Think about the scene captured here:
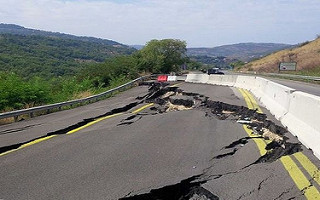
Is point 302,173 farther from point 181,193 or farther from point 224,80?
point 224,80

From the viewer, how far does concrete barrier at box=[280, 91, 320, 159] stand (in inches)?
263

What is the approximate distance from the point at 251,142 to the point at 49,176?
13.9ft

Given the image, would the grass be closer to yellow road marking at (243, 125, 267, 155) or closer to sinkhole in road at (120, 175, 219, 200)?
yellow road marking at (243, 125, 267, 155)

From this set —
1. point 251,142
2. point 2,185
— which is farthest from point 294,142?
point 2,185

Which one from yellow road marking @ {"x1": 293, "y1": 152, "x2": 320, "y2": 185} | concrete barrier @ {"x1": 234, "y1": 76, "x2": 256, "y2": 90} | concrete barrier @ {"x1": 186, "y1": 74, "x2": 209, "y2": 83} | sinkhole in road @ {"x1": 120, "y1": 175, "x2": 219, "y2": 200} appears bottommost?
concrete barrier @ {"x1": 186, "y1": 74, "x2": 209, "y2": 83}

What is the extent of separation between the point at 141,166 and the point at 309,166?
2.69 metres

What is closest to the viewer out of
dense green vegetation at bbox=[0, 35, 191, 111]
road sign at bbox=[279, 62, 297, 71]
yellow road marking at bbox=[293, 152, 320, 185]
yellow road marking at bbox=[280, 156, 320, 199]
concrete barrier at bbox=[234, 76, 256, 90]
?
yellow road marking at bbox=[280, 156, 320, 199]

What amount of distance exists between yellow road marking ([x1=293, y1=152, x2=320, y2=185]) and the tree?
111 feet

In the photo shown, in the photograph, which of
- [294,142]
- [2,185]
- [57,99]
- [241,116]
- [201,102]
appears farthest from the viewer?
[57,99]

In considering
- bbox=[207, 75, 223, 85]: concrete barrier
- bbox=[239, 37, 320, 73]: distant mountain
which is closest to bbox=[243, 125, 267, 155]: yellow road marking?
bbox=[207, 75, 223, 85]: concrete barrier

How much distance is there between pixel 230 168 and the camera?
5.77 meters

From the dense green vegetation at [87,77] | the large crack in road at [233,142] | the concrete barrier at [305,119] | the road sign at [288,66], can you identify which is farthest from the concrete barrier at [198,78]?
the road sign at [288,66]

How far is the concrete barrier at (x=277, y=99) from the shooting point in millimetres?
9656

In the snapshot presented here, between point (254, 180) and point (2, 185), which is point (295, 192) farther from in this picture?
point (2, 185)
